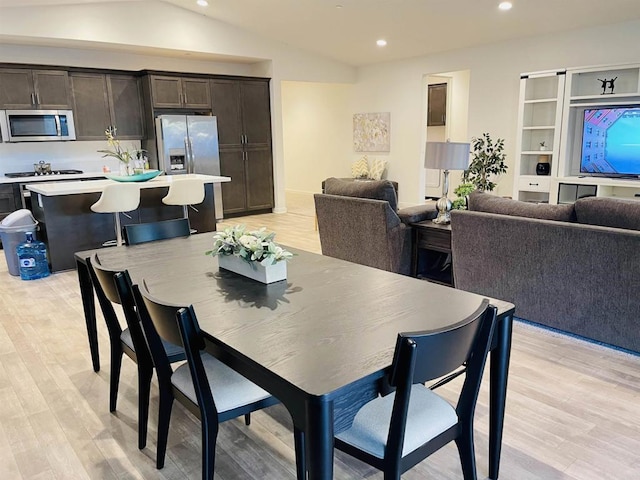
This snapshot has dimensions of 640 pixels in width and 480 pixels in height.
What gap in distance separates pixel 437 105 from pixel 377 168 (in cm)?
180

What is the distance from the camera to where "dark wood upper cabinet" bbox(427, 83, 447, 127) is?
928cm

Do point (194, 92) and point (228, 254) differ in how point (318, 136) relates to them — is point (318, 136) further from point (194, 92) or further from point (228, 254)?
point (228, 254)

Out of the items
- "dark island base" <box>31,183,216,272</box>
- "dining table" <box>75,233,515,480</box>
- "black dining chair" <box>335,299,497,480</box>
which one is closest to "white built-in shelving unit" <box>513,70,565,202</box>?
"dark island base" <box>31,183,216,272</box>

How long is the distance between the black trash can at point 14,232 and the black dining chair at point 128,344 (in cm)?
296

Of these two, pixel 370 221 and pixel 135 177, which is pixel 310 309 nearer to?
pixel 370 221

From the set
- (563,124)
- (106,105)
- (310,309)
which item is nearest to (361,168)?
(563,124)

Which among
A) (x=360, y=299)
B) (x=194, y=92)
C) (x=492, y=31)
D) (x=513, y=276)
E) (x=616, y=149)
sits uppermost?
(x=492, y=31)

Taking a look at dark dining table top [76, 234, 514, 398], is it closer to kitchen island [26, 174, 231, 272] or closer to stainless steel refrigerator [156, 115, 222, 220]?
kitchen island [26, 174, 231, 272]

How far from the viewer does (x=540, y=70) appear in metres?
6.55

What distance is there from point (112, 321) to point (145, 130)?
5.70 metres

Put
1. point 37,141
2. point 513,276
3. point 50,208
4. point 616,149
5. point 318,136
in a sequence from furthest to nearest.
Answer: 1. point 318,136
2. point 37,141
3. point 616,149
4. point 50,208
5. point 513,276

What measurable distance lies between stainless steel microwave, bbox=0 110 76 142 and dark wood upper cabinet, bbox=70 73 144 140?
20 cm

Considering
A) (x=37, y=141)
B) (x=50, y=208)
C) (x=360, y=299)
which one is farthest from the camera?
(x=37, y=141)

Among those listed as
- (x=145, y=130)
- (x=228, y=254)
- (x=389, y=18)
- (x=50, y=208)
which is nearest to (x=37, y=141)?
(x=145, y=130)
